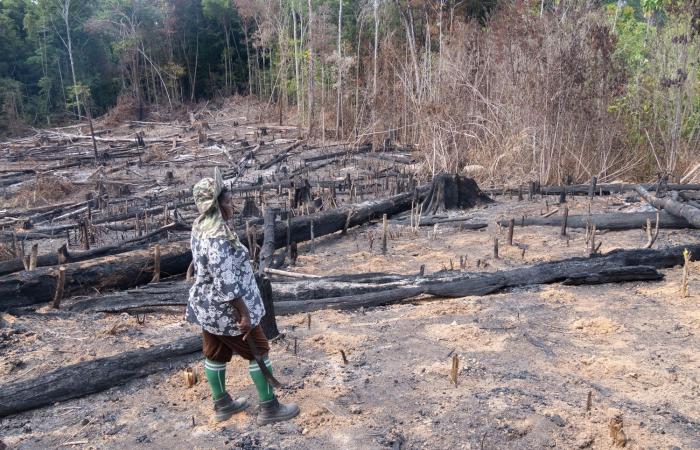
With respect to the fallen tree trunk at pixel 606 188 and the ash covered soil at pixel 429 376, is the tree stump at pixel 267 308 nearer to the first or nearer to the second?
the ash covered soil at pixel 429 376

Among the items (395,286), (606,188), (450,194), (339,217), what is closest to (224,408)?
(395,286)

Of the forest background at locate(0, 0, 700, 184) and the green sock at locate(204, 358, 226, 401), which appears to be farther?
the forest background at locate(0, 0, 700, 184)

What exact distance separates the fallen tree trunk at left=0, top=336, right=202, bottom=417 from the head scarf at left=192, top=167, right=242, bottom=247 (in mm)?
1318

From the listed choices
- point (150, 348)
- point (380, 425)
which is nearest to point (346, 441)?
point (380, 425)

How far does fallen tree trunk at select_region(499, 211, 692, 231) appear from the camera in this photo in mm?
7328

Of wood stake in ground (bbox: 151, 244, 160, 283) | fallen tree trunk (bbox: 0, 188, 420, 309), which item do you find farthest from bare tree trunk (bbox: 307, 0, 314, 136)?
wood stake in ground (bbox: 151, 244, 160, 283)

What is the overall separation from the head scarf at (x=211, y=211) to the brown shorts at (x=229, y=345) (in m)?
0.52

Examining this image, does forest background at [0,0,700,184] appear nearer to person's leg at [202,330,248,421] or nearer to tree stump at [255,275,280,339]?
tree stump at [255,275,280,339]

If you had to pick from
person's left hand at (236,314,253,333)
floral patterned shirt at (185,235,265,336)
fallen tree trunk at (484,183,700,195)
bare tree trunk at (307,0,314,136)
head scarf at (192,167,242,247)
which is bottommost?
fallen tree trunk at (484,183,700,195)

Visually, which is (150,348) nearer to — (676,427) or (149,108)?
(676,427)

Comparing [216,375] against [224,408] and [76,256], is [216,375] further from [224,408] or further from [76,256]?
[76,256]

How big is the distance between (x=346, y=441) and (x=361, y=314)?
1914 millimetres

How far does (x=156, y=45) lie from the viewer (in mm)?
30047

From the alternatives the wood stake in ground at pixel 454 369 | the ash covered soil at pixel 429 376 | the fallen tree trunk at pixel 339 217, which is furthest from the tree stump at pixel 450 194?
the wood stake in ground at pixel 454 369
